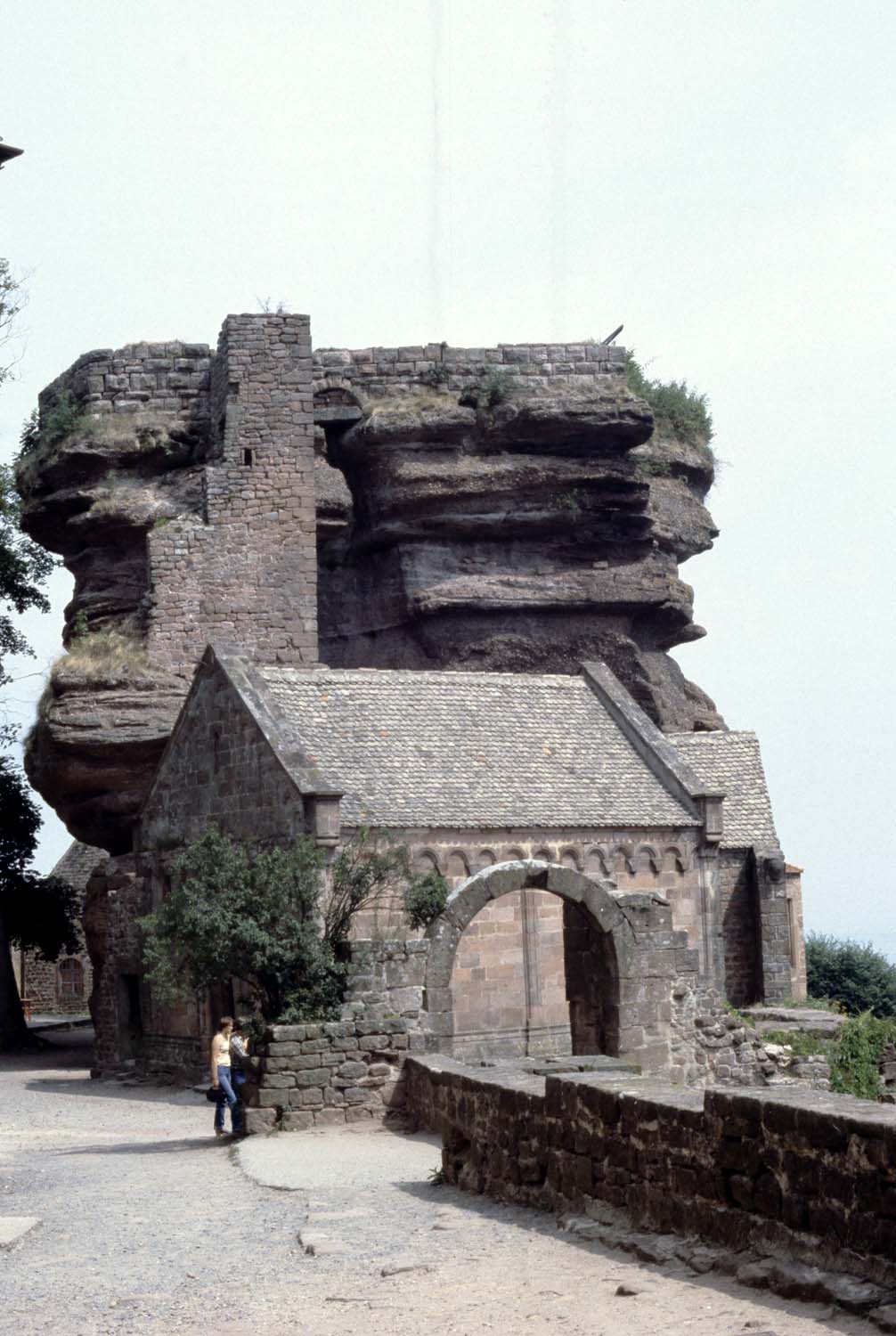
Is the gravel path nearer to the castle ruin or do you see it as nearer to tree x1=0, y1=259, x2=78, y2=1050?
the castle ruin

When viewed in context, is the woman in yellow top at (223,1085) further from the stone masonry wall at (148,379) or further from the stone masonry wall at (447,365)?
the stone masonry wall at (447,365)

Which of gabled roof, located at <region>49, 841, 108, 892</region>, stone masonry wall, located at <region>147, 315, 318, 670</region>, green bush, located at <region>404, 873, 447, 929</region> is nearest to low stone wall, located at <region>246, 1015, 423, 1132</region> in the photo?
green bush, located at <region>404, 873, 447, 929</region>

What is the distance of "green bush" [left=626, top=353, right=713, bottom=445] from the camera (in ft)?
140

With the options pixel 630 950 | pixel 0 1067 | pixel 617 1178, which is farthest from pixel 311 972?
pixel 0 1067

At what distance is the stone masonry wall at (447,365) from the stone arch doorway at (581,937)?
65.2ft

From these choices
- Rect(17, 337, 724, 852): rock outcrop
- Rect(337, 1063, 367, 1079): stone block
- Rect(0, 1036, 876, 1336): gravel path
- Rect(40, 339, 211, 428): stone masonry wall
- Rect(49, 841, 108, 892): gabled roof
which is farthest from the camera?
Rect(49, 841, 108, 892): gabled roof

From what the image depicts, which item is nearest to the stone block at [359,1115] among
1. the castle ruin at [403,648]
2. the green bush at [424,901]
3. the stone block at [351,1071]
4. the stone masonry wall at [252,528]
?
the stone block at [351,1071]

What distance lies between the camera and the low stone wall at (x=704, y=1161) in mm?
8008

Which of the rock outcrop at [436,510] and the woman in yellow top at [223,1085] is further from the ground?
the rock outcrop at [436,510]

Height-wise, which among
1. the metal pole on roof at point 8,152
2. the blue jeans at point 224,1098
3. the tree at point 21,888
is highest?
the metal pole on roof at point 8,152

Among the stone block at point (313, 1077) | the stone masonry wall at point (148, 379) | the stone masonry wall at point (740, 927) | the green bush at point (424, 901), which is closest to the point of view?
the stone block at point (313, 1077)

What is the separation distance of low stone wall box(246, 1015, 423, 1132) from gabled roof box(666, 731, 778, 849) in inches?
701

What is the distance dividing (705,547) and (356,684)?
14.9m

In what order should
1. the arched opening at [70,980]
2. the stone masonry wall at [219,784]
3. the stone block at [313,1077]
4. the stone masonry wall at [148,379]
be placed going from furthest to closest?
the arched opening at [70,980], the stone masonry wall at [148,379], the stone masonry wall at [219,784], the stone block at [313,1077]
